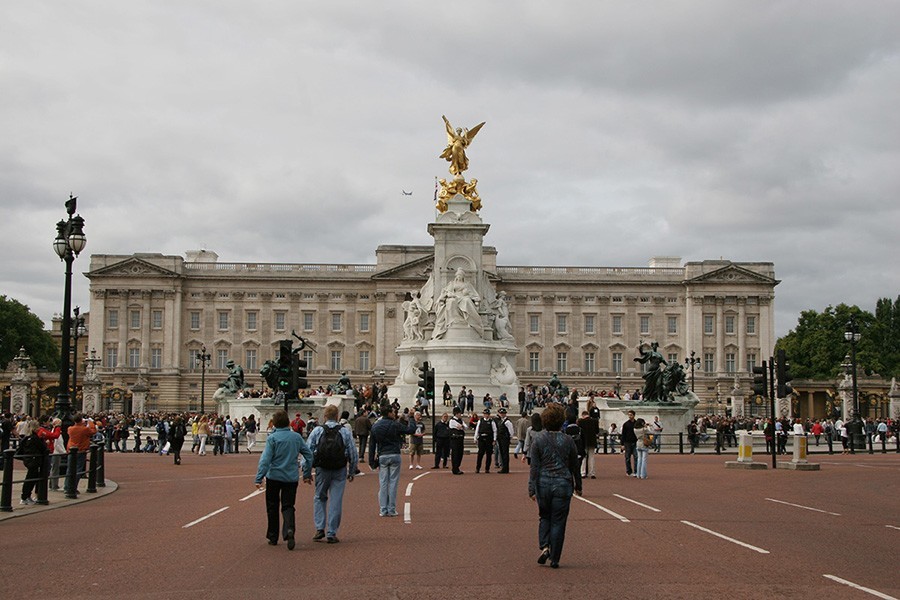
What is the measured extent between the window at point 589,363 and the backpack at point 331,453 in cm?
11252

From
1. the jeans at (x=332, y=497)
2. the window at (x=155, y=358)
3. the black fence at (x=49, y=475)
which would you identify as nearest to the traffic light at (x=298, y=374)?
the black fence at (x=49, y=475)

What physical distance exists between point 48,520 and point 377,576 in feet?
28.9

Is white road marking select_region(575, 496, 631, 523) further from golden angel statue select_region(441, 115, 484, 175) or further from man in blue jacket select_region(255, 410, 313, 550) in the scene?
golden angel statue select_region(441, 115, 484, 175)

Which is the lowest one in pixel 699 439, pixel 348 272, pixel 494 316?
pixel 699 439

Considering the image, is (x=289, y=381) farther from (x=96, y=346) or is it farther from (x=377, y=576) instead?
(x=96, y=346)

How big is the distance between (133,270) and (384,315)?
95.1ft

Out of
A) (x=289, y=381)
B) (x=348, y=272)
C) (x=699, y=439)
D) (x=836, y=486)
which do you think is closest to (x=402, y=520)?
(x=289, y=381)

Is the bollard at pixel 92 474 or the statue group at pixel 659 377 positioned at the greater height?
the statue group at pixel 659 377

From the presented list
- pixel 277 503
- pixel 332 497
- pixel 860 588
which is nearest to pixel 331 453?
pixel 332 497

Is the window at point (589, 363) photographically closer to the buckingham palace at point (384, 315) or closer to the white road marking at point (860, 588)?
the buckingham palace at point (384, 315)

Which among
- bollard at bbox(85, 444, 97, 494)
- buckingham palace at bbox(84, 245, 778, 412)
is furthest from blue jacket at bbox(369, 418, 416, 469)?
buckingham palace at bbox(84, 245, 778, 412)

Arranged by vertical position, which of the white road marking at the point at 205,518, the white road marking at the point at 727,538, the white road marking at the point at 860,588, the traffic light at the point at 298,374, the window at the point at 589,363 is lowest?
the white road marking at the point at 205,518

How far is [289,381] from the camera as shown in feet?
93.1

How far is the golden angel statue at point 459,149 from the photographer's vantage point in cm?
5794
